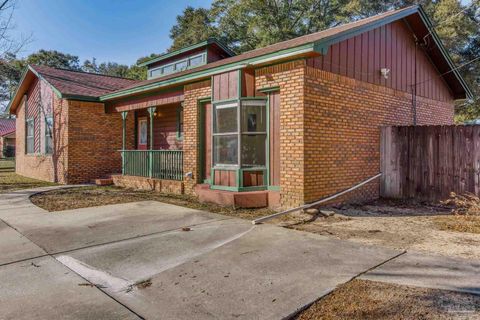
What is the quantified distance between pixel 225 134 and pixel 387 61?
4962 mm

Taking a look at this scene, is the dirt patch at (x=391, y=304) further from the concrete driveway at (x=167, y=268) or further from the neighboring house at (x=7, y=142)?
the neighboring house at (x=7, y=142)

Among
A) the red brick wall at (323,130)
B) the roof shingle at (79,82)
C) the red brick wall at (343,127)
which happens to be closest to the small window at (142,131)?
the roof shingle at (79,82)

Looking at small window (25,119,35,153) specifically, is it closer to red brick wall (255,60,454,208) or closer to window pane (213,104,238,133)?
window pane (213,104,238,133)

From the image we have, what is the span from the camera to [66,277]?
11.8 feet

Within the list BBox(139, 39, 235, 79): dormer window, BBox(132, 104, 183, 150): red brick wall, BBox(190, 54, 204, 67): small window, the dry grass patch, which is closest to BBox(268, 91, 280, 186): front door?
the dry grass patch

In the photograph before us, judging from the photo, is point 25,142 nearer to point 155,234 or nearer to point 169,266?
point 155,234

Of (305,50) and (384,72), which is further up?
(384,72)

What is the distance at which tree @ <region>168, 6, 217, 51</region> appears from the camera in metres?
32.8

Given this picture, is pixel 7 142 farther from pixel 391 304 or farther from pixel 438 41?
pixel 391 304

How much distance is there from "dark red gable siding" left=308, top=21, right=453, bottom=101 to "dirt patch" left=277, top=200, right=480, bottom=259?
319cm

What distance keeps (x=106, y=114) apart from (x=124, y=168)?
2.59 m

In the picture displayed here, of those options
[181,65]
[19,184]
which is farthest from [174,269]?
[181,65]

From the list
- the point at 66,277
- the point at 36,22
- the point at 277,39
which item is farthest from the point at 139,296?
the point at 277,39

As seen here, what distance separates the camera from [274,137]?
750 cm
